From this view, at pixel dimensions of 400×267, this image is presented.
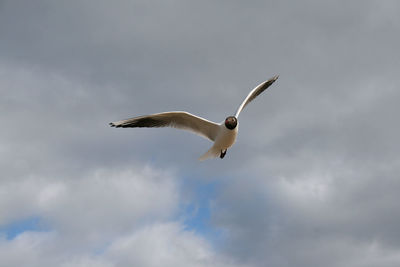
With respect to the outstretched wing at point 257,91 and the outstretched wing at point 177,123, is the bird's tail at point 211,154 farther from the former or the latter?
the outstretched wing at point 257,91

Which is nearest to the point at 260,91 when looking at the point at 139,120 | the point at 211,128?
the point at 211,128

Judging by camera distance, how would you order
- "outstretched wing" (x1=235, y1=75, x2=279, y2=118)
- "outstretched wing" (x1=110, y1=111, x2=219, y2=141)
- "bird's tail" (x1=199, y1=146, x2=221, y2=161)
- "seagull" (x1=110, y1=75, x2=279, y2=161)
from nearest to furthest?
"seagull" (x1=110, y1=75, x2=279, y2=161)
"outstretched wing" (x1=110, y1=111, x2=219, y2=141)
"bird's tail" (x1=199, y1=146, x2=221, y2=161)
"outstretched wing" (x1=235, y1=75, x2=279, y2=118)

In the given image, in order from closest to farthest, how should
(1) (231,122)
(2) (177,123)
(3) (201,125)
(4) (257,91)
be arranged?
(1) (231,122), (3) (201,125), (2) (177,123), (4) (257,91)

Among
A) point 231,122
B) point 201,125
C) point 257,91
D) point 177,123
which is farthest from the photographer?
point 257,91

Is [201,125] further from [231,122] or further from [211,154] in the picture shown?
[231,122]

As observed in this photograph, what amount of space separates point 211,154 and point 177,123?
65.0 inches

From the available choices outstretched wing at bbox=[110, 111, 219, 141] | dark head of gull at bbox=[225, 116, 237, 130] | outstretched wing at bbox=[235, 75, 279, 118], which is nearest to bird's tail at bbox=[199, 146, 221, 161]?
outstretched wing at bbox=[110, 111, 219, 141]

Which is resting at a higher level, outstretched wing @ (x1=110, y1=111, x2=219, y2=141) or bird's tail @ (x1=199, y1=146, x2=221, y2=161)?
outstretched wing @ (x1=110, y1=111, x2=219, y2=141)

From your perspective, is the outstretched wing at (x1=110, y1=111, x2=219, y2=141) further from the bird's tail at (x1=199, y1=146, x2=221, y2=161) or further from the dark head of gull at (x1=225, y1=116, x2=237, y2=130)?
the dark head of gull at (x1=225, y1=116, x2=237, y2=130)

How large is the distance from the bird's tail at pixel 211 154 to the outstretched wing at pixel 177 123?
1.64 ft

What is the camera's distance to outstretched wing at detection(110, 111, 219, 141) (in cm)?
1886

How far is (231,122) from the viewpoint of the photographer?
1822cm

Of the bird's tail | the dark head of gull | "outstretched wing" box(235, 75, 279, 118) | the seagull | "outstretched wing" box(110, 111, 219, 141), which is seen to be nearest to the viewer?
the dark head of gull

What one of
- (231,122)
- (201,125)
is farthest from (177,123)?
(231,122)
